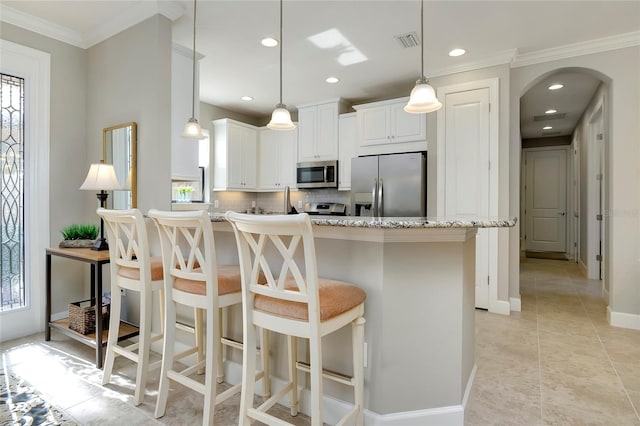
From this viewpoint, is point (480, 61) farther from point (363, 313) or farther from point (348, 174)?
point (363, 313)

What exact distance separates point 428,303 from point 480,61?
9.86ft

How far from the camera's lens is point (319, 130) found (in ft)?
16.7

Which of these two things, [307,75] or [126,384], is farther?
[307,75]

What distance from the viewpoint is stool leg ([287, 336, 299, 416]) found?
179 centimetres

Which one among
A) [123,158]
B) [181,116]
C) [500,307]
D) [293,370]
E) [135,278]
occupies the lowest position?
[500,307]

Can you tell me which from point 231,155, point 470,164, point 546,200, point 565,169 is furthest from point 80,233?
point 565,169

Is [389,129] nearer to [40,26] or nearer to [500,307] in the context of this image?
[500,307]

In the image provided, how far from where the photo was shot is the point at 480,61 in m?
3.63

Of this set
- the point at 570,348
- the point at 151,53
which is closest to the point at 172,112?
the point at 151,53

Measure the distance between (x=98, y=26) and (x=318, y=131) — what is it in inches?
112

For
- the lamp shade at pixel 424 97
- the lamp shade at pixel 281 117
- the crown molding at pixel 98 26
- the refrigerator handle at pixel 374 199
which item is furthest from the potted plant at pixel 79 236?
the refrigerator handle at pixel 374 199

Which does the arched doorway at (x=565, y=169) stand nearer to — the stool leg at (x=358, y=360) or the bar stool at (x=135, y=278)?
the stool leg at (x=358, y=360)

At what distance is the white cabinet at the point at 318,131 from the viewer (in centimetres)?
496

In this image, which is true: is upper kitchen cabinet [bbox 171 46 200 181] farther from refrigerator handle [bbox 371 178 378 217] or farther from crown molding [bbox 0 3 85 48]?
refrigerator handle [bbox 371 178 378 217]
